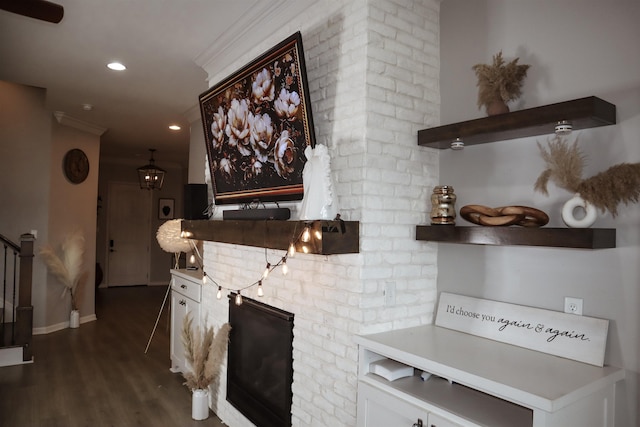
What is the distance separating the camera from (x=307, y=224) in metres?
2.01

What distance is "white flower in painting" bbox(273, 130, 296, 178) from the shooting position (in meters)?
2.43

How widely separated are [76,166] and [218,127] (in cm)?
373

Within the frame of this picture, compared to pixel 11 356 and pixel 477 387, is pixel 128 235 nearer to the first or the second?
pixel 11 356

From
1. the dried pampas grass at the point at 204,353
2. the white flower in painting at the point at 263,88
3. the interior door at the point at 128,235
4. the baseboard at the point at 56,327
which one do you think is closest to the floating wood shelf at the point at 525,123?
the white flower in painting at the point at 263,88

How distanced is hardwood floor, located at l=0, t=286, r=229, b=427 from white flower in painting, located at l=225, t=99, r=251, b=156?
205cm

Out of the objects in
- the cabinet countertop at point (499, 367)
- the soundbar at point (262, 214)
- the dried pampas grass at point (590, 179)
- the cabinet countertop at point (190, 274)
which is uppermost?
the dried pampas grass at point (590, 179)

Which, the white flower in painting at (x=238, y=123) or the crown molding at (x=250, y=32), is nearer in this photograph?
the crown molding at (x=250, y=32)

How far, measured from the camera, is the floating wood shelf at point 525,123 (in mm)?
1616

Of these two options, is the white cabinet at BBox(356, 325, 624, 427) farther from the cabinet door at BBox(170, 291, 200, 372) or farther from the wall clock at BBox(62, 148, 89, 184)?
the wall clock at BBox(62, 148, 89, 184)

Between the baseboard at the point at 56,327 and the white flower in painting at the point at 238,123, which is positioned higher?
the white flower in painting at the point at 238,123

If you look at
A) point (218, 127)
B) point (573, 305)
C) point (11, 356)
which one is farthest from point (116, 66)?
point (573, 305)

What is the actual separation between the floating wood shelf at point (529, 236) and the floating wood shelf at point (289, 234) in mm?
442

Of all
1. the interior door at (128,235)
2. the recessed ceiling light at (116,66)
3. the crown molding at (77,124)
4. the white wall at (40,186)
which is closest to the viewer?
the recessed ceiling light at (116,66)

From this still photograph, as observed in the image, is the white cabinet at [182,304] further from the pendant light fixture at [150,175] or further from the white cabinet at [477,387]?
the pendant light fixture at [150,175]
